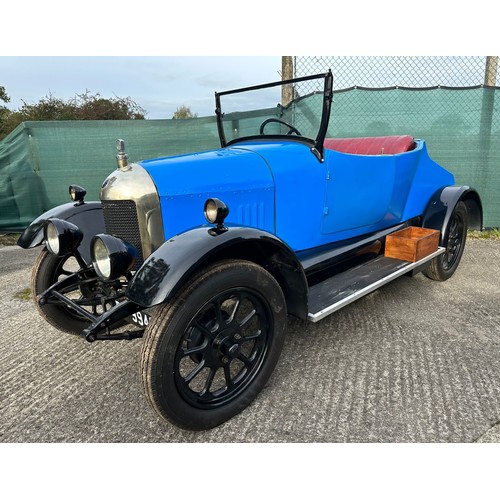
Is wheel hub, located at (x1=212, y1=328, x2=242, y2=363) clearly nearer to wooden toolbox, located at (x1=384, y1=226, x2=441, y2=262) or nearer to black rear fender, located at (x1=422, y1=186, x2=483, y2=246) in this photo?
wooden toolbox, located at (x1=384, y1=226, x2=441, y2=262)

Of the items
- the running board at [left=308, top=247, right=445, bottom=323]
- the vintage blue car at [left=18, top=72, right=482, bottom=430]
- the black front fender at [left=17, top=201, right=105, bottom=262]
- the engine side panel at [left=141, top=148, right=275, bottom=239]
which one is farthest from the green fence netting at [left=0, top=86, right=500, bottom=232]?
the black front fender at [left=17, top=201, right=105, bottom=262]

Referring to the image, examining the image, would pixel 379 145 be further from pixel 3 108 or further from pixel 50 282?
pixel 3 108

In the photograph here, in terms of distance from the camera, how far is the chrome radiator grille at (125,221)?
91.5 inches

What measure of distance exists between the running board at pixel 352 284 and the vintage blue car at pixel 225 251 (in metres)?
0.01

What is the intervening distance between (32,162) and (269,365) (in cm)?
591

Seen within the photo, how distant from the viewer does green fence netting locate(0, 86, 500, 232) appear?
5770mm

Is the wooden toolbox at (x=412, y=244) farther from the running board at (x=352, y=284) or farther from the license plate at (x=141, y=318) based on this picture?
the license plate at (x=141, y=318)

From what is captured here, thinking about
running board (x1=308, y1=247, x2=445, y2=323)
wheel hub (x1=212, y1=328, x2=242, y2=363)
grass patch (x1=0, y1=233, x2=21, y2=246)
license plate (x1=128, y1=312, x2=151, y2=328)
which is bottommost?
grass patch (x1=0, y1=233, x2=21, y2=246)

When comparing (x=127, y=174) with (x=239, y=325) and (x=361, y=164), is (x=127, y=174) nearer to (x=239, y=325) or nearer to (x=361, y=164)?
(x=239, y=325)

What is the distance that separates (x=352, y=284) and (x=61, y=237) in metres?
1.98

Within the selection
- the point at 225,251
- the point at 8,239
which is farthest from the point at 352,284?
the point at 8,239

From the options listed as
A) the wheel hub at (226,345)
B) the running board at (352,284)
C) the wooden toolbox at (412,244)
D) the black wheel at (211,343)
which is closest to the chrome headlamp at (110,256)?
the black wheel at (211,343)

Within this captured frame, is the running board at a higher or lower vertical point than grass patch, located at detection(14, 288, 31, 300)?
higher

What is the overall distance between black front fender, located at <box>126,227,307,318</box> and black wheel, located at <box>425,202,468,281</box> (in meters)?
2.17
